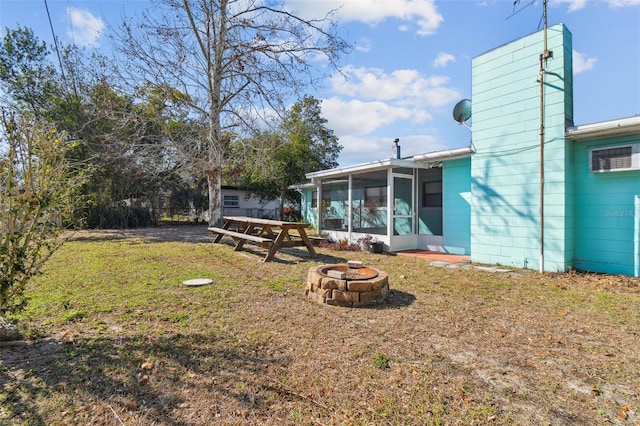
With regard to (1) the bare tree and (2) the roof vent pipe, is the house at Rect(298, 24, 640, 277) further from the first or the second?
(1) the bare tree

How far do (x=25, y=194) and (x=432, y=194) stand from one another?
896 centimetres

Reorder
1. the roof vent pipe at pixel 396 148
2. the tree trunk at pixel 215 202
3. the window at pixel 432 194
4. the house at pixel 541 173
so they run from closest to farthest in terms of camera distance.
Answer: the house at pixel 541 173, the window at pixel 432 194, the roof vent pipe at pixel 396 148, the tree trunk at pixel 215 202

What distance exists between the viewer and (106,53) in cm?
1199

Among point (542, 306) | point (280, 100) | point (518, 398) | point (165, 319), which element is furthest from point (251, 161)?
point (518, 398)

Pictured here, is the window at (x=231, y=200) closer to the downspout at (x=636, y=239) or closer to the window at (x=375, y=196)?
the window at (x=375, y=196)

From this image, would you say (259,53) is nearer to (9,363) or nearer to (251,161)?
(251,161)

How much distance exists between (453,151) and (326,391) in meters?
7.29

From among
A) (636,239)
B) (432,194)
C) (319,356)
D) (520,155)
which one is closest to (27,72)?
(432,194)

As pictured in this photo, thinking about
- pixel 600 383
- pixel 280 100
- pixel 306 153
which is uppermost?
pixel 280 100

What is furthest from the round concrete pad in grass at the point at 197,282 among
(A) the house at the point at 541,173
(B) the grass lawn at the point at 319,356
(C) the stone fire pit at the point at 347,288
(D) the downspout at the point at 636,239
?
(D) the downspout at the point at 636,239

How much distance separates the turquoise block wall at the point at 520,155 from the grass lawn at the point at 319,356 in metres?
1.47

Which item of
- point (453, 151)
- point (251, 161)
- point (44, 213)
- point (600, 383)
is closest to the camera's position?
point (600, 383)

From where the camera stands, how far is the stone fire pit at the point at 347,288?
170 inches

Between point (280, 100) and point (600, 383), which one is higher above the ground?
point (280, 100)
